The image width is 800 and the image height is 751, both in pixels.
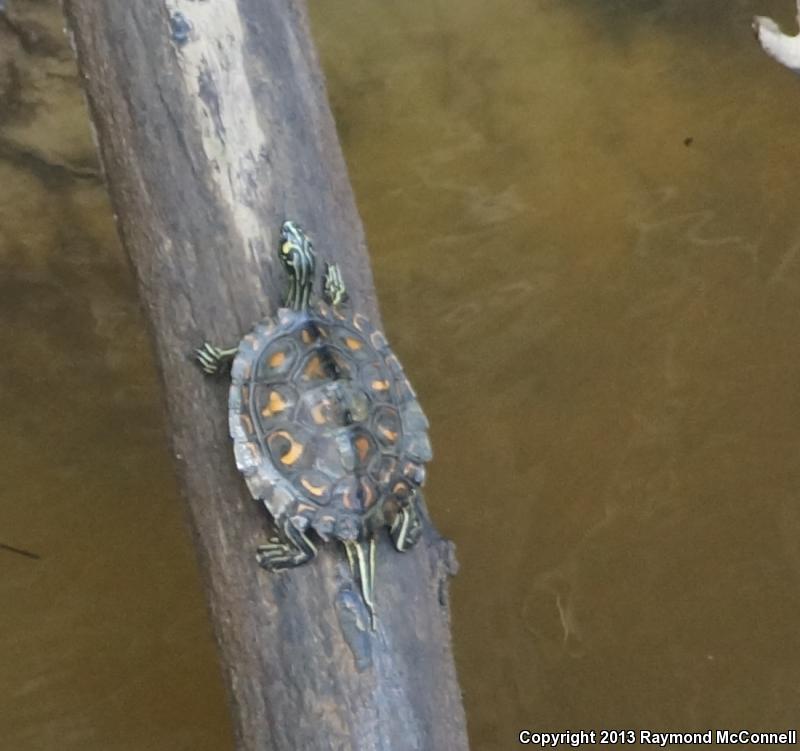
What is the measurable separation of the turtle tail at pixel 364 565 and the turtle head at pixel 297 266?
0.21 m

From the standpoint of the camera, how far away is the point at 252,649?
811 millimetres

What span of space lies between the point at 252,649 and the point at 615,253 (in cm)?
116

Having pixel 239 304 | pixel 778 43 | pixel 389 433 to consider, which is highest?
pixel 778 43

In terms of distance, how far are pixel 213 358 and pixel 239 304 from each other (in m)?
0.05

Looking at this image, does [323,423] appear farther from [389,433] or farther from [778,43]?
[778,43]

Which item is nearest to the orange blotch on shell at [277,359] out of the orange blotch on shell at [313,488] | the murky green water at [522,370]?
the orange blotch on shell at [313,488]

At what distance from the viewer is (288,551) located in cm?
79

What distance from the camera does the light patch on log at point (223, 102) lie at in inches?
33.1

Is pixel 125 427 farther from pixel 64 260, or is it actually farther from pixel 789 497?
pixel 789 497

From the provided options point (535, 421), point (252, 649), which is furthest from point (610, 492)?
point (252, 649)

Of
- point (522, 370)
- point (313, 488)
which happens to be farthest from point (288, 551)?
point (522, 370)

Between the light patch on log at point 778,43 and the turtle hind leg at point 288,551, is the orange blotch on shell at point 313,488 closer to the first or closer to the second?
the turtle hind leg at point 288,551

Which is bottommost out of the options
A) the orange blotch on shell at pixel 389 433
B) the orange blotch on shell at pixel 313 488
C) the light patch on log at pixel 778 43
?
the orange blotch on shell at pixel 313 488

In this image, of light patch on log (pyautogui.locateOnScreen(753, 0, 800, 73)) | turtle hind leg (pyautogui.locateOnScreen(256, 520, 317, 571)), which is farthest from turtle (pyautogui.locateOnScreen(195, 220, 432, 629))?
light patch on log (pyautogui.locateOnScreen(753, 0, 800, 73))
